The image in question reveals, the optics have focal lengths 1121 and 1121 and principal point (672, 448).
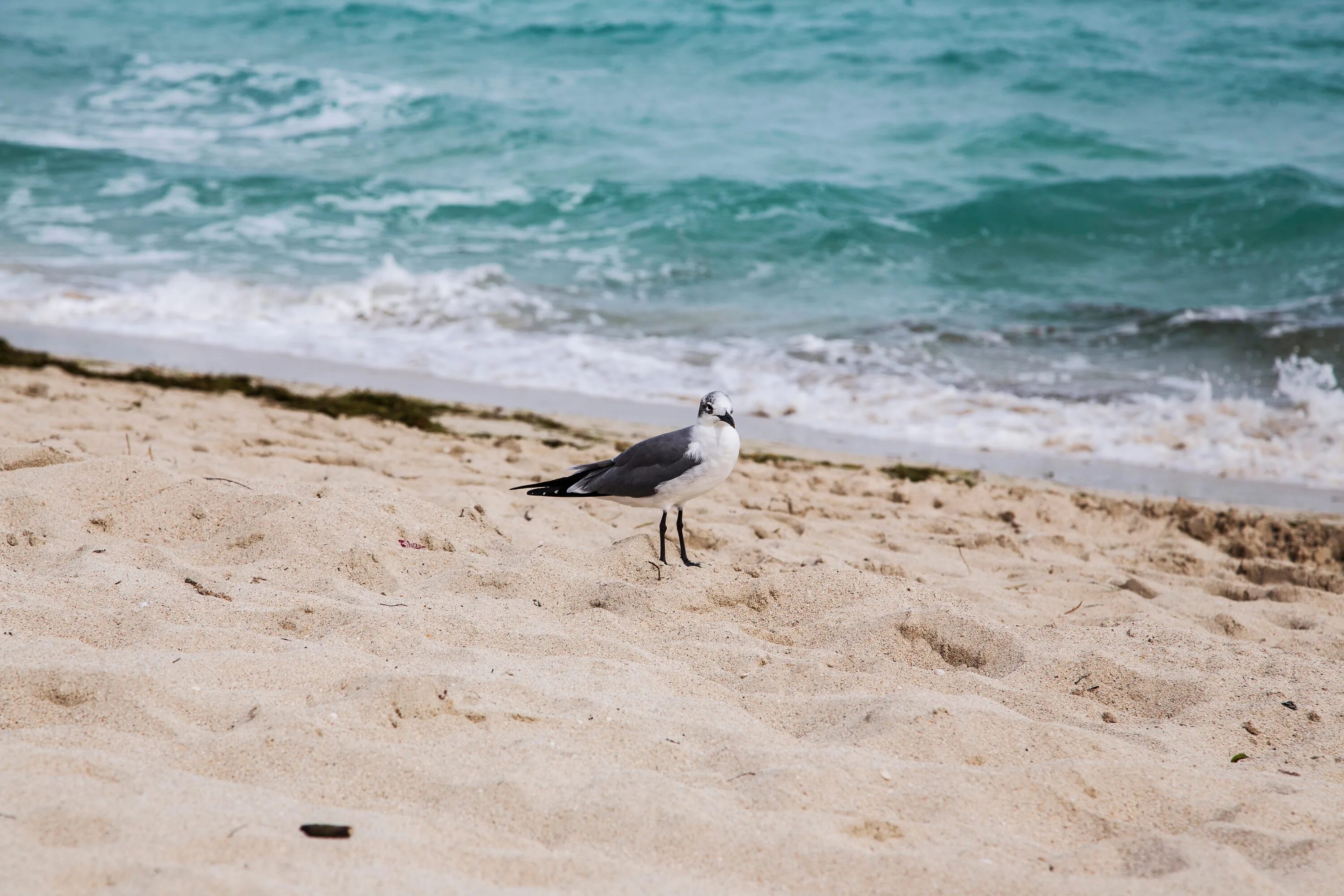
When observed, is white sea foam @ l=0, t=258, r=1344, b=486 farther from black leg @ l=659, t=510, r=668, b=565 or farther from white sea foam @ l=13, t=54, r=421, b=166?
white sea foam @ l=13, t=54, r=421, b=166

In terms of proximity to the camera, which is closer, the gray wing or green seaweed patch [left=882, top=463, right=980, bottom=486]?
the gray wing

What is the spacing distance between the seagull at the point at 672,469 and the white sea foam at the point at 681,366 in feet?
11.2

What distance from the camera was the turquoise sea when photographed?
820cm

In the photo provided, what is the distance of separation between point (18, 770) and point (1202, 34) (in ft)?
67.5

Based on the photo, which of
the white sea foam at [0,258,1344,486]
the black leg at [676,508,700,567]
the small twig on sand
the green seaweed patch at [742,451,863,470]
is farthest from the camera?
the white sea foam at [0,258,1344,486]

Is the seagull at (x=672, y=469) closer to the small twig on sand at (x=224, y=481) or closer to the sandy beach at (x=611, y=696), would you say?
the sandy beach at (x=611, y=696)

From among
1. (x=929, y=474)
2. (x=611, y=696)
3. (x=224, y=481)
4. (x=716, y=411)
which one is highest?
(x=716, y=411)

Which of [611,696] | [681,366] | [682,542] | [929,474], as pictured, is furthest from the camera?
[681,366]

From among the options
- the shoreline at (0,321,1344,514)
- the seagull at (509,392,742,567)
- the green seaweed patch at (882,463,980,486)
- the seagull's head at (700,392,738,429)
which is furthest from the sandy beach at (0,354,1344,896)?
the shoreline at (0,321,1344,514)

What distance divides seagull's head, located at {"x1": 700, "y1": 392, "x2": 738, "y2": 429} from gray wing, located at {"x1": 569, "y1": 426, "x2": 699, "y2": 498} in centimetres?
7

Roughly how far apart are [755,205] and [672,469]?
963cm

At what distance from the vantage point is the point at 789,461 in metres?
6.17

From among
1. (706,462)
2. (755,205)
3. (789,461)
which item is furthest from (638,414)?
(755,205)

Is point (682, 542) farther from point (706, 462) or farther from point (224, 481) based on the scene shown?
point (224, 481)
